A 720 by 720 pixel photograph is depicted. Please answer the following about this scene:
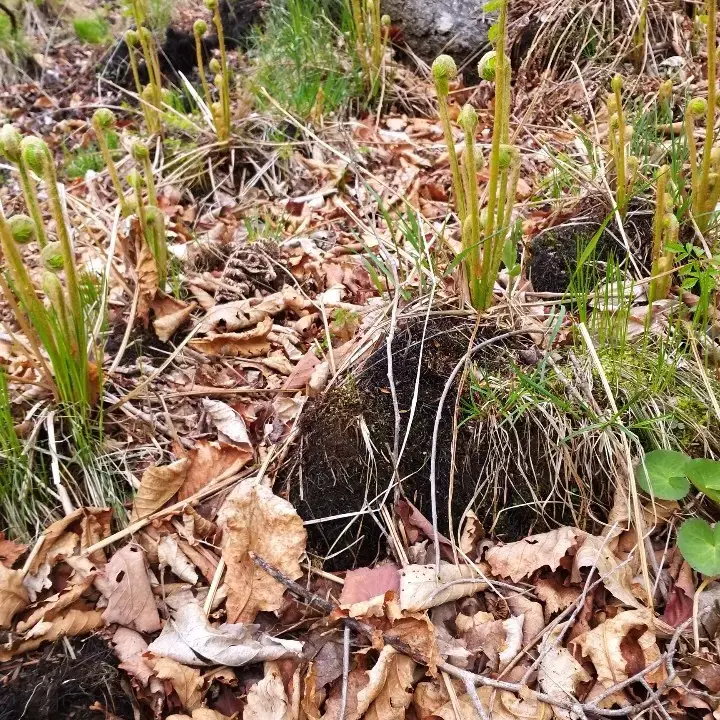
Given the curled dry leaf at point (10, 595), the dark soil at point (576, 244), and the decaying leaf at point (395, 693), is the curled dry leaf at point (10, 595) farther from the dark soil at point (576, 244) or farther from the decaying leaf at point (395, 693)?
the dark soil at point (576, 244)

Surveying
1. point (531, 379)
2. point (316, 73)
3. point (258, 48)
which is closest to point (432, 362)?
point (531, 379)

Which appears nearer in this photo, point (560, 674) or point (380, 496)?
point (560, 674)

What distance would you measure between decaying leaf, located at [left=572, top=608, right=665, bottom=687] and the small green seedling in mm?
163

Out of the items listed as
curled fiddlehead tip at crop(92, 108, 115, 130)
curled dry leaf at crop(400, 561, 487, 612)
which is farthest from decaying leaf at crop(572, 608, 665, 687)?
curled fiddlehead tip at crop(92, 108, 115, 130)

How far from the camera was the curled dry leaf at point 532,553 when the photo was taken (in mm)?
1468

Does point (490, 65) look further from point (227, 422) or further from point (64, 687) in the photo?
point (64, 687)

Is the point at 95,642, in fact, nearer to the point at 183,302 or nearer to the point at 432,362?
the point at 432,362

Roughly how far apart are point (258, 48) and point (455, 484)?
3604 mm

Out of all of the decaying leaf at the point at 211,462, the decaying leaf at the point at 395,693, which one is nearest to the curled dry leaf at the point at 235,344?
the decaying leaf at the point at 211,462

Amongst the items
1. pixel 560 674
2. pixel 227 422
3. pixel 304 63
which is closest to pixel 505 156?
pixel 227 422

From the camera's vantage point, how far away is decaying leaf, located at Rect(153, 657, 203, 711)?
52.2 inches

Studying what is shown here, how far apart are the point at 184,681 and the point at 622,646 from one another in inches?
37.1

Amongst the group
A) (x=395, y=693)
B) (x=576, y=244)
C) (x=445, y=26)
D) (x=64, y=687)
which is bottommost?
(x=395, y=693)

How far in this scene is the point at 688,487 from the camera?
4.59ft
